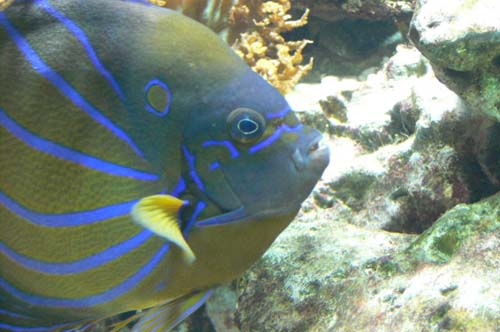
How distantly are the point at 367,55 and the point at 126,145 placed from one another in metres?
4.66

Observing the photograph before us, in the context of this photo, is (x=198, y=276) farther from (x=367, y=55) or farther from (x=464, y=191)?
(x=367, y=55)

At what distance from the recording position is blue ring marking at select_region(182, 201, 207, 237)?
4.03 ft

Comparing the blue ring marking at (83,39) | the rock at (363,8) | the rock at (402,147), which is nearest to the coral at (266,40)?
the rock at (402,147)

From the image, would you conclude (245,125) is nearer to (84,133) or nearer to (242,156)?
(242,156)

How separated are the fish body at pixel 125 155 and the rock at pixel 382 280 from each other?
2.73ft

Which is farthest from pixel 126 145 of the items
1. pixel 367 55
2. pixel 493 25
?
pixel 367 55

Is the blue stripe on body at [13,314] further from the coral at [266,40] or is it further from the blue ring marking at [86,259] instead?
the coral at [266,40]

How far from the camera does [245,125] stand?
124cm

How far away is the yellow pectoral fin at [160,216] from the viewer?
112 cm

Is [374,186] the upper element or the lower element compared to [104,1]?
lower

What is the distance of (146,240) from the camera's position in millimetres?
1229

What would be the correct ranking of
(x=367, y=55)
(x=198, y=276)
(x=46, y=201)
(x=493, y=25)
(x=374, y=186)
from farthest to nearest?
(x=367, y=55), (x=374, y=186), (x=493, y=25), (x=198, y=276), (x=46, y=201)

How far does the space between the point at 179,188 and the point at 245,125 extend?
0.26 metres

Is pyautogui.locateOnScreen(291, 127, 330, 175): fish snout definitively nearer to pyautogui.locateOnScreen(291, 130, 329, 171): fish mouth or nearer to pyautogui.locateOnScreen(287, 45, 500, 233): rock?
pyautogui.locateOnScreen(291, 130, 329, 171): fish mouth
